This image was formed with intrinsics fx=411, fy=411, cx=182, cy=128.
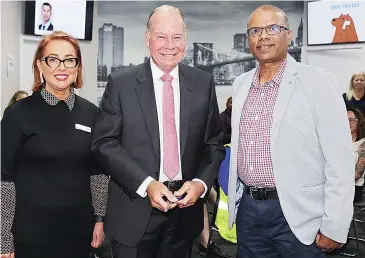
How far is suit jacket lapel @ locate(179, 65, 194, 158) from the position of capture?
1.98m

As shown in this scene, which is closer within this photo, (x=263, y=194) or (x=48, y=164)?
(x=48, y=164)

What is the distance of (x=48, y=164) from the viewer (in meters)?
1.95

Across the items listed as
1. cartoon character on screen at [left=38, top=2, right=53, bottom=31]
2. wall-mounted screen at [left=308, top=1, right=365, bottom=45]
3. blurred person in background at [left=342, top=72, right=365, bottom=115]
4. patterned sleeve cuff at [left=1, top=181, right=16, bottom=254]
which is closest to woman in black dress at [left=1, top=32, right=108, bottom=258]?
patterned sleeve cuff at [left=1, top=181, right=16, bottom=254]

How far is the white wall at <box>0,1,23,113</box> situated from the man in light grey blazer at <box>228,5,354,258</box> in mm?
4862

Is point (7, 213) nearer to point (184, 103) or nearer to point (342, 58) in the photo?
point (184, 103)

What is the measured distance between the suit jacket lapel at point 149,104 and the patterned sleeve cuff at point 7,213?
27.7 inches

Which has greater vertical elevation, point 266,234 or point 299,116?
point 299,116

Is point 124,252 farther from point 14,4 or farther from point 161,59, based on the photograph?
point 14,4

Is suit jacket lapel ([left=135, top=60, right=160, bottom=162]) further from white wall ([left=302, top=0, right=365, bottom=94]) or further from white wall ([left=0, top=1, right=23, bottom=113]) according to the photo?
white wall ([left=302, top=0, right=365, bottom=94])

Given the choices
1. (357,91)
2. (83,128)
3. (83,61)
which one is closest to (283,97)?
(83,128)

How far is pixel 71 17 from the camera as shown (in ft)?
23.7

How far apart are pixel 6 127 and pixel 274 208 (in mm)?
1360

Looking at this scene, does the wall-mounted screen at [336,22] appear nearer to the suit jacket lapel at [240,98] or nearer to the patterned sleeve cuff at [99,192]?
the suit jacket lapel at [240,98]

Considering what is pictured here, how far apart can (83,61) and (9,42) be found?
1.70 metres
